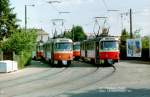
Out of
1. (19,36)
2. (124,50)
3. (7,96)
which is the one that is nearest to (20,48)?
(19,36)

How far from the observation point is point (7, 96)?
21.9 m

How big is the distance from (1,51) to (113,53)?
420 inches

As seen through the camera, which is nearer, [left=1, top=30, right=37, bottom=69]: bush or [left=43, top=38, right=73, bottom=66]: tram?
[left=43, top=38, right=73, bottom=66]: tram

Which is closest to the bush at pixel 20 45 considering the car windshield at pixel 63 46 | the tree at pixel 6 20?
the tree at pixel 6 20

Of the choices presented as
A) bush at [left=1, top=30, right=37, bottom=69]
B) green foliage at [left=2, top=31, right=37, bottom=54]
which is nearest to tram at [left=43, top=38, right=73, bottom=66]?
bush at [left=1, top=30, right=37, bottom=69]

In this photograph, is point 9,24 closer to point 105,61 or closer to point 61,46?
point 61,46

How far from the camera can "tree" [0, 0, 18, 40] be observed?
188 feet

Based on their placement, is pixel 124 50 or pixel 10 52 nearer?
pixel 10 52

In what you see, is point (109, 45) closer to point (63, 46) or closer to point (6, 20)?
point (63, 46)

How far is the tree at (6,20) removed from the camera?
5716 cm

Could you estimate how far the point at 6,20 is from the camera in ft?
189

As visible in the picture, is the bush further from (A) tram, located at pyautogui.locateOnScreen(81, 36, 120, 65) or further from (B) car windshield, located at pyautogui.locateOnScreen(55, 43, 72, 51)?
(A) tram, located at pyautogui.locateOnScreen(81, 36, 120, 65)

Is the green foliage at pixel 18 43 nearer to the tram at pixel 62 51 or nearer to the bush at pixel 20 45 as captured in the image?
the bush at pixel 20 45

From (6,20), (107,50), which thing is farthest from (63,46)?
(6,20)
